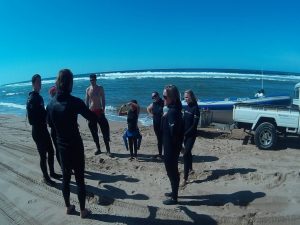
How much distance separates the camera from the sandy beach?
5.28 metres

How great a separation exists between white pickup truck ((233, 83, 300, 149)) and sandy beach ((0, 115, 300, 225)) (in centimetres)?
36

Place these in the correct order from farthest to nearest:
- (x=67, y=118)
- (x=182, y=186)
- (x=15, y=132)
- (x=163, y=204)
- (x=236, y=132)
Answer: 1. (x=15, y=132)
2. (x=236, y=132)
3. (x=182, y=186)
4. (x=163, y=204)
5. (x=67, y=118)

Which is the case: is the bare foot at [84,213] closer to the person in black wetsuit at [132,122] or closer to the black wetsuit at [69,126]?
the black wetsuit at [69,126]

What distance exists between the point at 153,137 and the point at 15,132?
571cm

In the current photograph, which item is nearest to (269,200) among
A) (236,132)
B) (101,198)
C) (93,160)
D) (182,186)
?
(182,186)

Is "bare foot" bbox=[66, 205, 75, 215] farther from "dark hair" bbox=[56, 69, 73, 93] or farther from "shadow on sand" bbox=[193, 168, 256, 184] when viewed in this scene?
"shadow on sand" bbox=[193, 168, 256, 184]

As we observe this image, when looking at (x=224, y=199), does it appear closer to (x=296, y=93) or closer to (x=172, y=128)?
(x=172, y=128)

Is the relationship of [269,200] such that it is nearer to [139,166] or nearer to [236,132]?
[139,166]

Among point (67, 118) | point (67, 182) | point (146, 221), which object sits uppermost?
point (67, 118)

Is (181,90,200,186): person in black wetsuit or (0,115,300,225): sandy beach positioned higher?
(181,90,200,186): person in black wetsuit

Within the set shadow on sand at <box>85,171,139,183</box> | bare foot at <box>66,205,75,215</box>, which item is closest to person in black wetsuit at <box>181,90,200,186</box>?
shadow on sand at <box>85,171,139,183</box>

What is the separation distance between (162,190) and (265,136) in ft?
13.8

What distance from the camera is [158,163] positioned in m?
8.12

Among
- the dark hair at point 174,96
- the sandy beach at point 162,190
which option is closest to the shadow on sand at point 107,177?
the sandy beach at point 162,190
